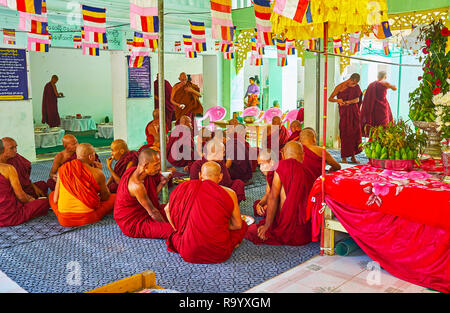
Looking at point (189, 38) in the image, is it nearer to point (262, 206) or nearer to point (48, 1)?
point (48, 1)

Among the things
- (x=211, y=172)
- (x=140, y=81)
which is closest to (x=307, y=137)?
(x=211, y=172)

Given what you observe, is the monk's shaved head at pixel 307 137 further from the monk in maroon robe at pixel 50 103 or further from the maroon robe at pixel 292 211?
the monk in maroon robe at pixel 50 103

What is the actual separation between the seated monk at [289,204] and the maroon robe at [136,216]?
1.14 m

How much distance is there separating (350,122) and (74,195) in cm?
613

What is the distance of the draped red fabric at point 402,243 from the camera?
3.53 metres

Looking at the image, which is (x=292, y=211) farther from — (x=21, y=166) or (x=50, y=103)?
(x=50, y=103)

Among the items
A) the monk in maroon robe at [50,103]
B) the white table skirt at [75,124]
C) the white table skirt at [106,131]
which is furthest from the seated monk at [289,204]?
the white table skirt at [75,124]

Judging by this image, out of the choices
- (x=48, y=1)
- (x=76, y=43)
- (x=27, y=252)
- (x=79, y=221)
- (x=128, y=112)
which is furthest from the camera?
(x=128, y=112)

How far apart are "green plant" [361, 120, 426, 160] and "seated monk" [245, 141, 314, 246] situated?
743 mm

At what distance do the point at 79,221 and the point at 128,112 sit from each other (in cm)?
667

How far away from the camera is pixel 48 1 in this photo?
9.60m

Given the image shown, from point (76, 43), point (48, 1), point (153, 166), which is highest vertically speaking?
point (48, 1)

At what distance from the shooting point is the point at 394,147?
14.1ft

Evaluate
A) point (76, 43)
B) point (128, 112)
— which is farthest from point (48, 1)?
point (128, 112)
